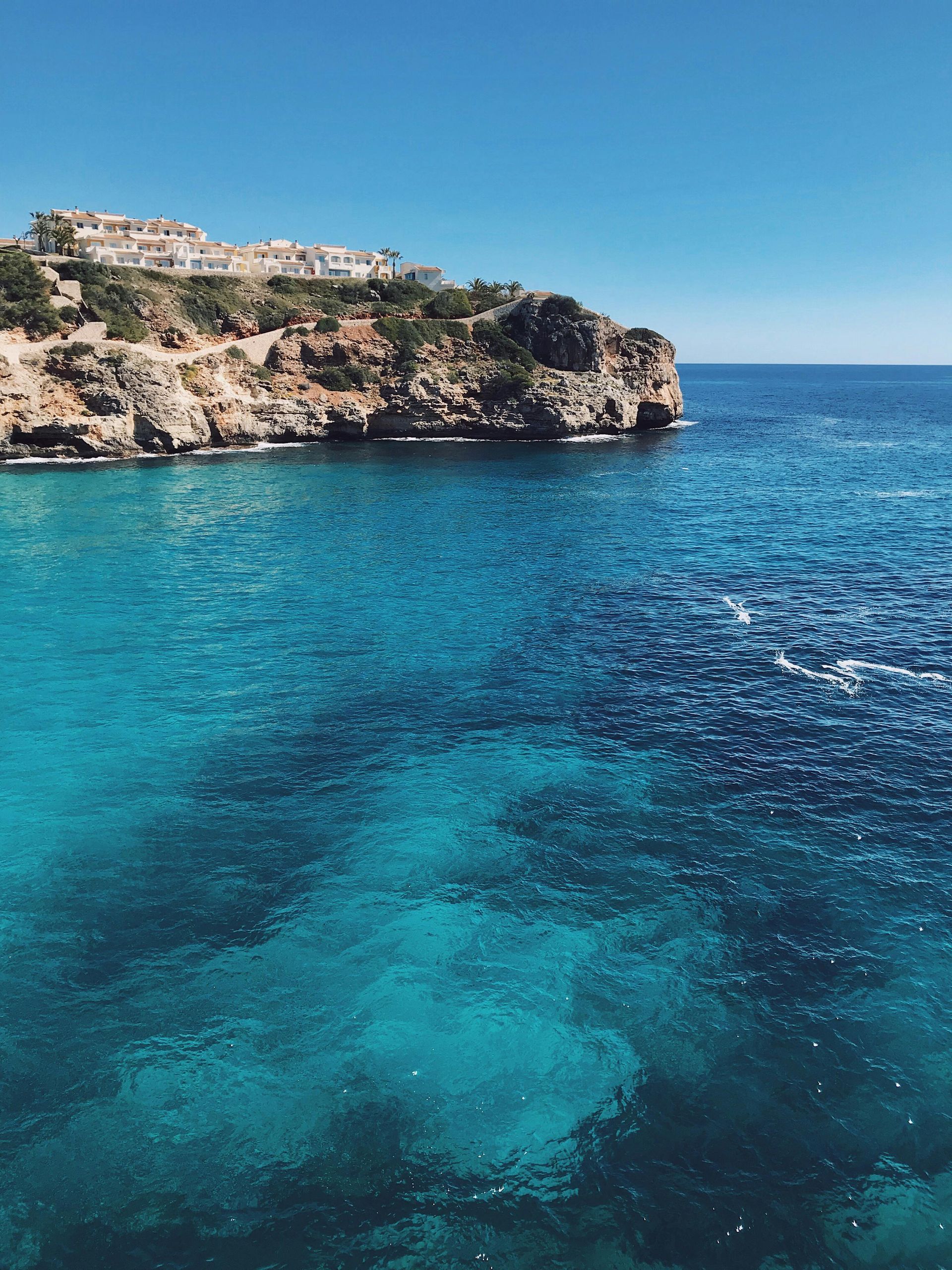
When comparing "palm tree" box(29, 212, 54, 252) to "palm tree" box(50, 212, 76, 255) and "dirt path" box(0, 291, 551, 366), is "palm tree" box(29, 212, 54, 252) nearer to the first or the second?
"palm tree" box(50, 212, 76, 255)

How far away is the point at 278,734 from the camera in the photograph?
33562 millimetres

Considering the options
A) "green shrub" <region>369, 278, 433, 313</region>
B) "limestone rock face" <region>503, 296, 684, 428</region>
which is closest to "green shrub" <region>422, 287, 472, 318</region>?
"green shrub" <region>369, 278, 433, 313</region>

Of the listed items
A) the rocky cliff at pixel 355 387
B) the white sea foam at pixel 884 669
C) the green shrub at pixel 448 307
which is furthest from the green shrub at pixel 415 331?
the white sea foam at pixel 884 669

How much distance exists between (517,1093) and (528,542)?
51.8 m

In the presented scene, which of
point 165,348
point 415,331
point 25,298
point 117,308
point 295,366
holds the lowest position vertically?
point 295,366

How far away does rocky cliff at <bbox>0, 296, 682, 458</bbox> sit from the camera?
305ft

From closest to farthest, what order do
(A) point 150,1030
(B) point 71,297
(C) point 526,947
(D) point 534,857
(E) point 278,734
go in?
→ (A) point 150,1030
(C) point 526,947
(D) point 534,857
(E) point 278,734
(B) point 71,297

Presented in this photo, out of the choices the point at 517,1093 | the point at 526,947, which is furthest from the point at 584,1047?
the point at 526,947

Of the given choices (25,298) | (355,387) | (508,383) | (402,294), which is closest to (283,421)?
(355,387)

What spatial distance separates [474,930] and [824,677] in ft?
81.2

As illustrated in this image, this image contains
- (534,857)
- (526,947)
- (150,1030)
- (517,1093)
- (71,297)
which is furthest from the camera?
(71,297)

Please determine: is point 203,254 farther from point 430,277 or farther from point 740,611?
point 740,611

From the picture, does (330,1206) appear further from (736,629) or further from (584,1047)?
(736,629)

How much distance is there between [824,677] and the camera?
39.5 meters
